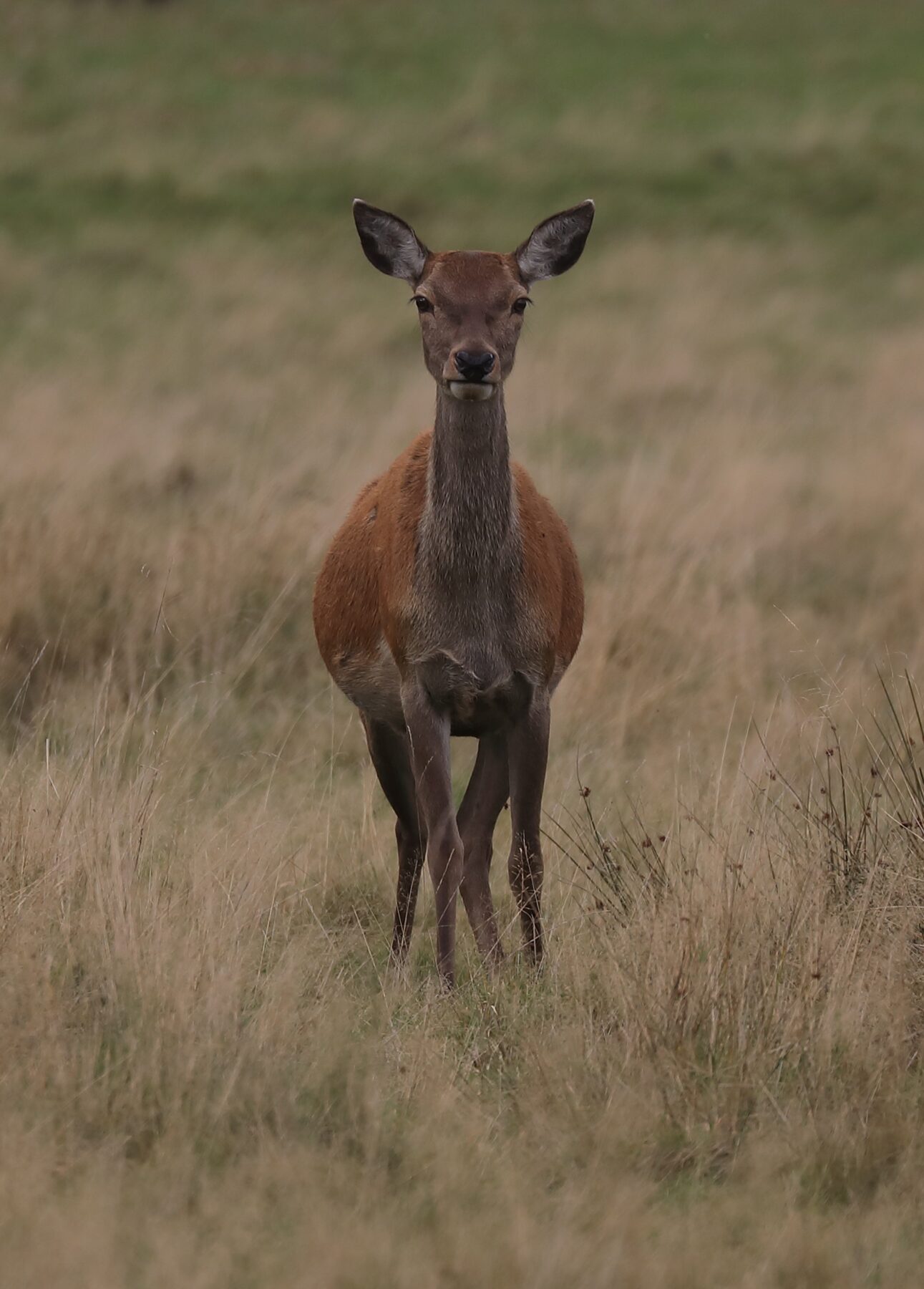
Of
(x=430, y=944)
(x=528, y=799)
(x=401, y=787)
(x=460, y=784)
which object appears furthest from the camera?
(x=460, y=784)

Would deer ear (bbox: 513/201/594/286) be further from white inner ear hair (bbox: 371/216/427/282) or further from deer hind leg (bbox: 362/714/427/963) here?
deer hind leg (bbox: 362/714/427/963)

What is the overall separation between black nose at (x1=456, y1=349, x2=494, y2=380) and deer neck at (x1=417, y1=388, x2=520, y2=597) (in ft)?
0.95

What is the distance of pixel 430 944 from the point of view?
5.76 m

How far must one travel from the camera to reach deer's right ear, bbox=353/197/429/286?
18.3 ft

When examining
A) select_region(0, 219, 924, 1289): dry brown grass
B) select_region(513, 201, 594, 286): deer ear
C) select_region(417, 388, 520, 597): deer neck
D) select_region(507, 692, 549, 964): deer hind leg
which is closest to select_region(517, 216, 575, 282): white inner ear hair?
select_region(513, 201, 594, 286): deer ear

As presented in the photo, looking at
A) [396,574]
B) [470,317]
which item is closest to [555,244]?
[470,317]

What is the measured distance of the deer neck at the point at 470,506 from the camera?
5.33 meters

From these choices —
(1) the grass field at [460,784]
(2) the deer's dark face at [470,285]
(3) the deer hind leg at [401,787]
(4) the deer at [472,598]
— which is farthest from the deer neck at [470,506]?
(1) the grass field at [460,784]

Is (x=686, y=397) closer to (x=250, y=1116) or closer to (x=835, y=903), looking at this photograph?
(x=835, y=903)

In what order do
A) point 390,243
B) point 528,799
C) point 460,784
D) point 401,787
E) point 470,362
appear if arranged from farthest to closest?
point 460,784 → point 401,787 → point 390,243 → point 528,799 → point 470,362

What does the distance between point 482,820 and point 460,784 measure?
5.17ft

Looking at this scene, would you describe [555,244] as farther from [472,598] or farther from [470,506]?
[472,598]

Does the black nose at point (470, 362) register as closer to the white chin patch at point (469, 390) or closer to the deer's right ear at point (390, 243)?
the white chin patch at point (469, 390)

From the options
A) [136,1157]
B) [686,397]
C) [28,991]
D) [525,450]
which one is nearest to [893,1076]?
[136,1157]
